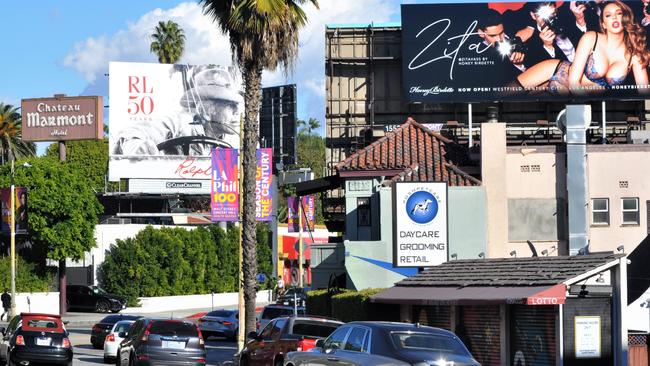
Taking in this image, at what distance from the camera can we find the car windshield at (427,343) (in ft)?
57.4

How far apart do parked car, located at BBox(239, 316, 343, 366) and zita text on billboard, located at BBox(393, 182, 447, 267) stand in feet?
27.7

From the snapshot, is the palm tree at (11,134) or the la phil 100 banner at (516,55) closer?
the la phil 100 banner at (516,55)

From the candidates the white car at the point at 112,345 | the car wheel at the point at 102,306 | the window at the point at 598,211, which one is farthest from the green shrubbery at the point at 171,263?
the window at the point at 598,211

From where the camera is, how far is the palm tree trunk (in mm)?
30953

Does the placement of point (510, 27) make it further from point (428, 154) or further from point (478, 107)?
point (428, 154)

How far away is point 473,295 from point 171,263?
47619mm

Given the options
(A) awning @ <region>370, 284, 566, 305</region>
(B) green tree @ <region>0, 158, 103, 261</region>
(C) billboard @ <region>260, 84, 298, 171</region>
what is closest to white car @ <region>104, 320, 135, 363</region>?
(A) awning @ <region>370, 284, 566, 305</region>

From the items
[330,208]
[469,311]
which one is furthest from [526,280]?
[330,208]

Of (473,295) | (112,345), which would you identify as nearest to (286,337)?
(473,295)

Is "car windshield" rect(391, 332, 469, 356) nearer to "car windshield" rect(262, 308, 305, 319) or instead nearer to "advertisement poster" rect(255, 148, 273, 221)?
"car windshield" rect(262, 308, 305, 319)

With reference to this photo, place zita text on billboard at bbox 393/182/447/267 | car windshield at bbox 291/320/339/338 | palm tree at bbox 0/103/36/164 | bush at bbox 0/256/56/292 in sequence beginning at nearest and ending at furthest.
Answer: car windshield at bbox 291/320/339/338 < zita text on billboard at bbox 393/182/447/267 < bush at bbox 0/256/56/292 < palm tree at bbox 0/103/36/164

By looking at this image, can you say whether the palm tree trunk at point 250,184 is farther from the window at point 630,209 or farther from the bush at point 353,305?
the window at point 630,209

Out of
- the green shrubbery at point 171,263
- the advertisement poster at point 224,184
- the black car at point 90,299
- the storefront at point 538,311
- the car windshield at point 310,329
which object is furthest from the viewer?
the green shrubbery at point 171,263

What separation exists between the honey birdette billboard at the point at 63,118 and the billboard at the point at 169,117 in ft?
15.6
